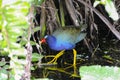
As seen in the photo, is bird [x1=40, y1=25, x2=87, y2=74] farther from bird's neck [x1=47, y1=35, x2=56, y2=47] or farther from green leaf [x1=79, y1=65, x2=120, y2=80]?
green leaf [x1=79, y1=65, x2=120, y2=80]

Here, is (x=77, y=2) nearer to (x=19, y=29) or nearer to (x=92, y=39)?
(x=92, y=39)

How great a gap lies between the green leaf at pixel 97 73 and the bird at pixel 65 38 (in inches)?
129

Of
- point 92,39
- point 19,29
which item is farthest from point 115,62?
point 19,29

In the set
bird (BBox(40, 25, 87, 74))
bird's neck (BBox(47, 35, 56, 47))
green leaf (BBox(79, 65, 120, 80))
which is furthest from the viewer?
bird's neck (BBox(47, 35, 56, 47))

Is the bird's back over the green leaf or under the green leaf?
over

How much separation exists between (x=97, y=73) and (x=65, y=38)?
3713mm

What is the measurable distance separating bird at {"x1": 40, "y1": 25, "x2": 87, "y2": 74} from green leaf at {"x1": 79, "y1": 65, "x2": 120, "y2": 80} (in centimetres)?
328

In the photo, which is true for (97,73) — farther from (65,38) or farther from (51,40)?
(65,38)

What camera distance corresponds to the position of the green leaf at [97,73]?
1478 mm

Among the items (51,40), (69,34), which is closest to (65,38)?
(69,34)

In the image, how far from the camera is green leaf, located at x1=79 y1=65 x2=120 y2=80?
4.85 ft

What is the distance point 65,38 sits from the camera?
520cm

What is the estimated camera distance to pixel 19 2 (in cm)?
78

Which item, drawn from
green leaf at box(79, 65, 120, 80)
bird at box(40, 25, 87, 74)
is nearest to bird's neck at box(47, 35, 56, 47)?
bird at box(40, 25, 87, 74)
